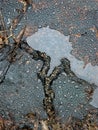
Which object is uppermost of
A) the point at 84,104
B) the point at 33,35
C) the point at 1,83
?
the point at 33,35

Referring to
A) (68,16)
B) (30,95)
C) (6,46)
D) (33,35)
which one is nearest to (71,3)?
(68,16)

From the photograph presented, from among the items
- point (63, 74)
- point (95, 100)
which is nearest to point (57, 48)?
point (63, 74)

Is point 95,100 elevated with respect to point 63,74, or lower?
lower

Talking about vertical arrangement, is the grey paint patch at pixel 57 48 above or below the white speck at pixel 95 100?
above

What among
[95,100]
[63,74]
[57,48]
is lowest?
[95,100]

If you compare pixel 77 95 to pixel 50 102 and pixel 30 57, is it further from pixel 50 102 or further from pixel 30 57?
pixel 30 57

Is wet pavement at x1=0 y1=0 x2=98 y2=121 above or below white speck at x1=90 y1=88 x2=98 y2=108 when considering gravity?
above

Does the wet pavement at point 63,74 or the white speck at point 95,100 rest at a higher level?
the wet pavement at point 63,74

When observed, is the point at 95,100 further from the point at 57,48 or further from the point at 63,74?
the point at 57,48
